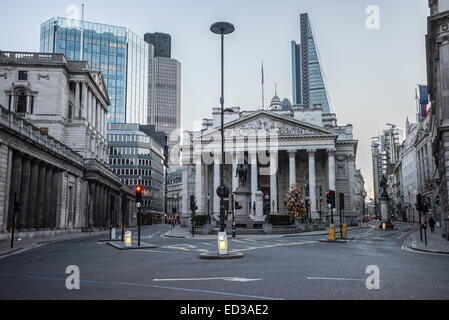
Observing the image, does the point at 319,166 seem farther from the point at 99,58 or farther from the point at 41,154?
the point at 99,58

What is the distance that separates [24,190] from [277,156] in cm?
4768

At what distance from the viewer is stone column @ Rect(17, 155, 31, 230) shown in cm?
3778

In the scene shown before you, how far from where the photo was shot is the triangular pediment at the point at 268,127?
75.1m

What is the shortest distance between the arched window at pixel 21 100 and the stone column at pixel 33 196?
840 inches

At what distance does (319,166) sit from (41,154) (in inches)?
2149

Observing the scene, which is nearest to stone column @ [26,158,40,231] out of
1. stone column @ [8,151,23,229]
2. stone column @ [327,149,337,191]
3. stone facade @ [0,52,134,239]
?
stone facade @ [0,52,134,239]

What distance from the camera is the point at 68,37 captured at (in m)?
150

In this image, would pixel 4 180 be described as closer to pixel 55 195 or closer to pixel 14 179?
pixel 14 179

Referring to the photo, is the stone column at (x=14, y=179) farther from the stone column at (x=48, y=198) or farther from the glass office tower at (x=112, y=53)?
the glass office tower at (x=112, y=53)

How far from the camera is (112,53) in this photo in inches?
6339

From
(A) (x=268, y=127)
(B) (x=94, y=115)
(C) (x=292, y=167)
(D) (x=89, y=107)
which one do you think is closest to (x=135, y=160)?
(B) (x=94, y=115)

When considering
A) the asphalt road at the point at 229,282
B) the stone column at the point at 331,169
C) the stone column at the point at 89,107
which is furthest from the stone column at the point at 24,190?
the stone column at the point at 331,169

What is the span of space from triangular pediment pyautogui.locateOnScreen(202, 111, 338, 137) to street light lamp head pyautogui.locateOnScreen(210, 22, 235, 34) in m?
56.0

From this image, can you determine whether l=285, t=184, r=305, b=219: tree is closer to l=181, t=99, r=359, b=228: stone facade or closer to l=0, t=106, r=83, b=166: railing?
l=181, t=99, r=359, b=228: stone facade
